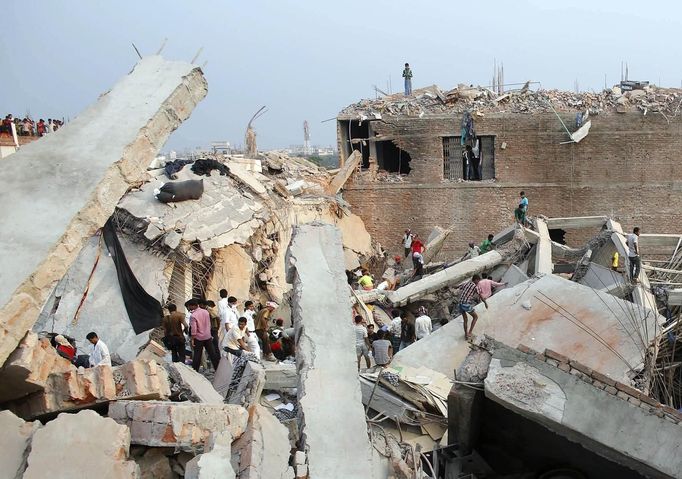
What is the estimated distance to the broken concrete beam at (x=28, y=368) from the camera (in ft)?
14.4

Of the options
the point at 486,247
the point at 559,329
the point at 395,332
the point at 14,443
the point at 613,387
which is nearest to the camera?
the point at 14,443

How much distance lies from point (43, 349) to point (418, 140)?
12.8 metres

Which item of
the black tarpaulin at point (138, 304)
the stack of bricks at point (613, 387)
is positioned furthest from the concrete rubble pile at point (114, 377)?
the stack of bricks at point (613, 387)

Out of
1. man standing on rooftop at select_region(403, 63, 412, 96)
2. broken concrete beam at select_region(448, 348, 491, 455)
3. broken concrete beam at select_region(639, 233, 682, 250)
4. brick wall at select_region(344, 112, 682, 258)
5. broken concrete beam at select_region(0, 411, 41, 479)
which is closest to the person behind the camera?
broken concrete beam at select_region(0, 411, 41, 479)

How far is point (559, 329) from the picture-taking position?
7094 mm

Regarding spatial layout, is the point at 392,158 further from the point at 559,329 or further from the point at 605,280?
the point at 559,329

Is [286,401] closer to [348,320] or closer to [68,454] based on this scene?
[348,320]

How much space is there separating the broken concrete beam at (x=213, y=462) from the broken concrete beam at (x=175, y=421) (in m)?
0.24

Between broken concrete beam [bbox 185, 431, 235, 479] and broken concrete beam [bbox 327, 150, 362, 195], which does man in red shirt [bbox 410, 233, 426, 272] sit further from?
broken concrete beam [bbox 185, 431, 235, 479]

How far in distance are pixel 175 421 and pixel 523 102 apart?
14211 millimetres

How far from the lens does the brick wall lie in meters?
15.6

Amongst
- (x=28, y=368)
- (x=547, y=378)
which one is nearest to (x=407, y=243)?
(x=547, y=378)

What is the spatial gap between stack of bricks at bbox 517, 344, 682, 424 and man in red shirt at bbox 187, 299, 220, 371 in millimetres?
3443

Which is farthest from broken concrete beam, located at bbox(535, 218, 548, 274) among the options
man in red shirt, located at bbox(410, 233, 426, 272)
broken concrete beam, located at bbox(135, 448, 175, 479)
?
broken concrete beam, located at bbox(135, 448, 175, 479)
